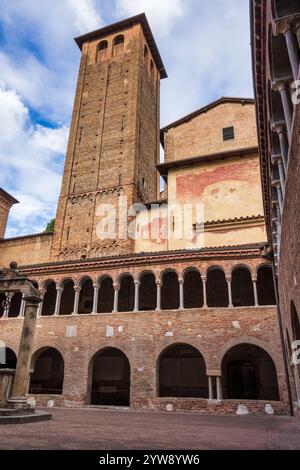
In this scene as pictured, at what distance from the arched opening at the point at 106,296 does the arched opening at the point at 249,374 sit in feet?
21.7

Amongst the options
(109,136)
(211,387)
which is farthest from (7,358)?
(109,136)

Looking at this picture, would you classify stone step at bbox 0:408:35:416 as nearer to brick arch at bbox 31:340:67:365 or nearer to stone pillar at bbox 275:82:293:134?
brick arch at bbox 31:340:67:365

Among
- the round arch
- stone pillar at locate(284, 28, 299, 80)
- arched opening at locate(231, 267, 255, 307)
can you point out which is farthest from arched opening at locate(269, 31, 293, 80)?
the round arch

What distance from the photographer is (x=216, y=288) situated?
17.8 meters

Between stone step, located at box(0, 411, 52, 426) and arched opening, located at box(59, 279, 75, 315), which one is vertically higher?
arched opening, located at box(59, 279, 75, 315)

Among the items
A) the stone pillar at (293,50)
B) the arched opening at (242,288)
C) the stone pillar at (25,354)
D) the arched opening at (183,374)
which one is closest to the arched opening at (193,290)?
the arched opening at (242,288)

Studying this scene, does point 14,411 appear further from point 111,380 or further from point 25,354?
point 111,380

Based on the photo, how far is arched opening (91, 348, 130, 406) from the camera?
17.8m

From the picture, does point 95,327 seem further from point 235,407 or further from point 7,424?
point 7,424

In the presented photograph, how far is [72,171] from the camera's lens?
1142 inches

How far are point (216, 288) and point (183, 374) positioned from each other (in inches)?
179

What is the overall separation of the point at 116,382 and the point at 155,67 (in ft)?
102

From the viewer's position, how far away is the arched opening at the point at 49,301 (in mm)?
19547

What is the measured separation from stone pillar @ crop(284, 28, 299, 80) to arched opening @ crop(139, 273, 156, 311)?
1437cm
